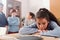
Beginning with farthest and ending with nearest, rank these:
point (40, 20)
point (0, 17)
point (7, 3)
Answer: point (7, 3) → point (0, 17) → point (40, 20)

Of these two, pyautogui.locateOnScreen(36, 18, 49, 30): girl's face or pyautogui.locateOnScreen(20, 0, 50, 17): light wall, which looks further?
pyautogui.locateOnScreen(20, 0, 50, 17): light wall

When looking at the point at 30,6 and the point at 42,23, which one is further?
the point at 30,6

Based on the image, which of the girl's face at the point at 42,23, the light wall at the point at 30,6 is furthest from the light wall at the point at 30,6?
the girl's face at the point at 42,23

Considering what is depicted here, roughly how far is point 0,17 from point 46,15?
1.88 m

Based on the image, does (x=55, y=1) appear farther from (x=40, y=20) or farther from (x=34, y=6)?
(x=40, y=20)

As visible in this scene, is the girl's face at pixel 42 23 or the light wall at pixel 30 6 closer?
the girl's face at pixel 42 23

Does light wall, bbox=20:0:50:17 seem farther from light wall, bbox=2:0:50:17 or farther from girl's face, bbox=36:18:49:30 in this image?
girl's face, bbox=36:18:49:30

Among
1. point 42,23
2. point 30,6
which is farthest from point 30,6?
point 42,23

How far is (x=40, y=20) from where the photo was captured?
1387 millimetres

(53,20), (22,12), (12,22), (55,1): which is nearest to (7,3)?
(22,12)

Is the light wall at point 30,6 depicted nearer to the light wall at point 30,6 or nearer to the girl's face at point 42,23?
the light wall at point 30,6

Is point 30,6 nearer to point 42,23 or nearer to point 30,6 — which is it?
point 30,6

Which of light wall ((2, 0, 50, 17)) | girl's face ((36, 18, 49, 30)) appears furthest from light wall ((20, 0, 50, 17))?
girl's face ((36, 18, 49, 30))

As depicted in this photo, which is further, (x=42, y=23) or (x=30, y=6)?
(x=30, y=6)
